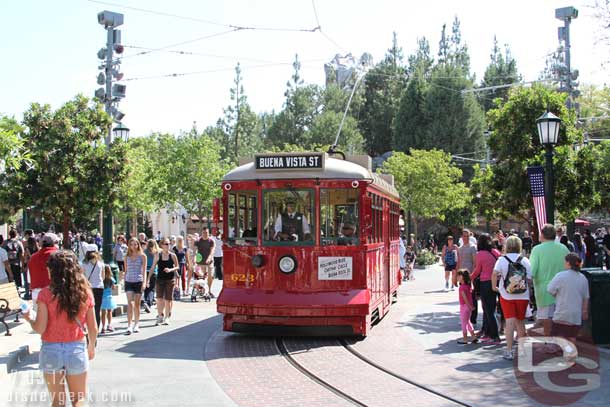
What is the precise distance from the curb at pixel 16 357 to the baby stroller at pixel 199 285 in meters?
8.93

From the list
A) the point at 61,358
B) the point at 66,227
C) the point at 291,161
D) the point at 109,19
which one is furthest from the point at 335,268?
the point at 109,19

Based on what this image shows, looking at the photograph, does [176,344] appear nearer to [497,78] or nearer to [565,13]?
[565,13]

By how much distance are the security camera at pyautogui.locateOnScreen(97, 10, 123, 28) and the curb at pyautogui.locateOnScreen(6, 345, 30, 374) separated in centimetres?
1111

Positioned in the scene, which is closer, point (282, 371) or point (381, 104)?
point (282, 371)

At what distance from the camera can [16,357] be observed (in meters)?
10.1

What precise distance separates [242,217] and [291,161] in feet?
4.24

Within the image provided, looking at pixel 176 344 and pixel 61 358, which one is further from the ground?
pixel 61 358

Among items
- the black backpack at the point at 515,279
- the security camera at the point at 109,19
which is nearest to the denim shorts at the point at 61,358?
the black backpack at the point at 515,279

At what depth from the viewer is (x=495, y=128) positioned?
659 inches

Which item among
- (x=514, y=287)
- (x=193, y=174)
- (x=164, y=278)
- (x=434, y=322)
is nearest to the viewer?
(x=514, y=287)

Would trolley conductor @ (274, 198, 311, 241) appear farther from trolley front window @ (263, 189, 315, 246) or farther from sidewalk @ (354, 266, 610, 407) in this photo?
sidewalk @ (354, 266, 610, 407)

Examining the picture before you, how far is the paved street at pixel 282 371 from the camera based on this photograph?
26.0 feet

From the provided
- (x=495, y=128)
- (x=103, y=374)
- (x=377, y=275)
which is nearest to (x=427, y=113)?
(x=495, y=128)

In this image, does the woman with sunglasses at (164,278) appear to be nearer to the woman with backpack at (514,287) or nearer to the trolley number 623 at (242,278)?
the trolley number 623 at (242,278)
